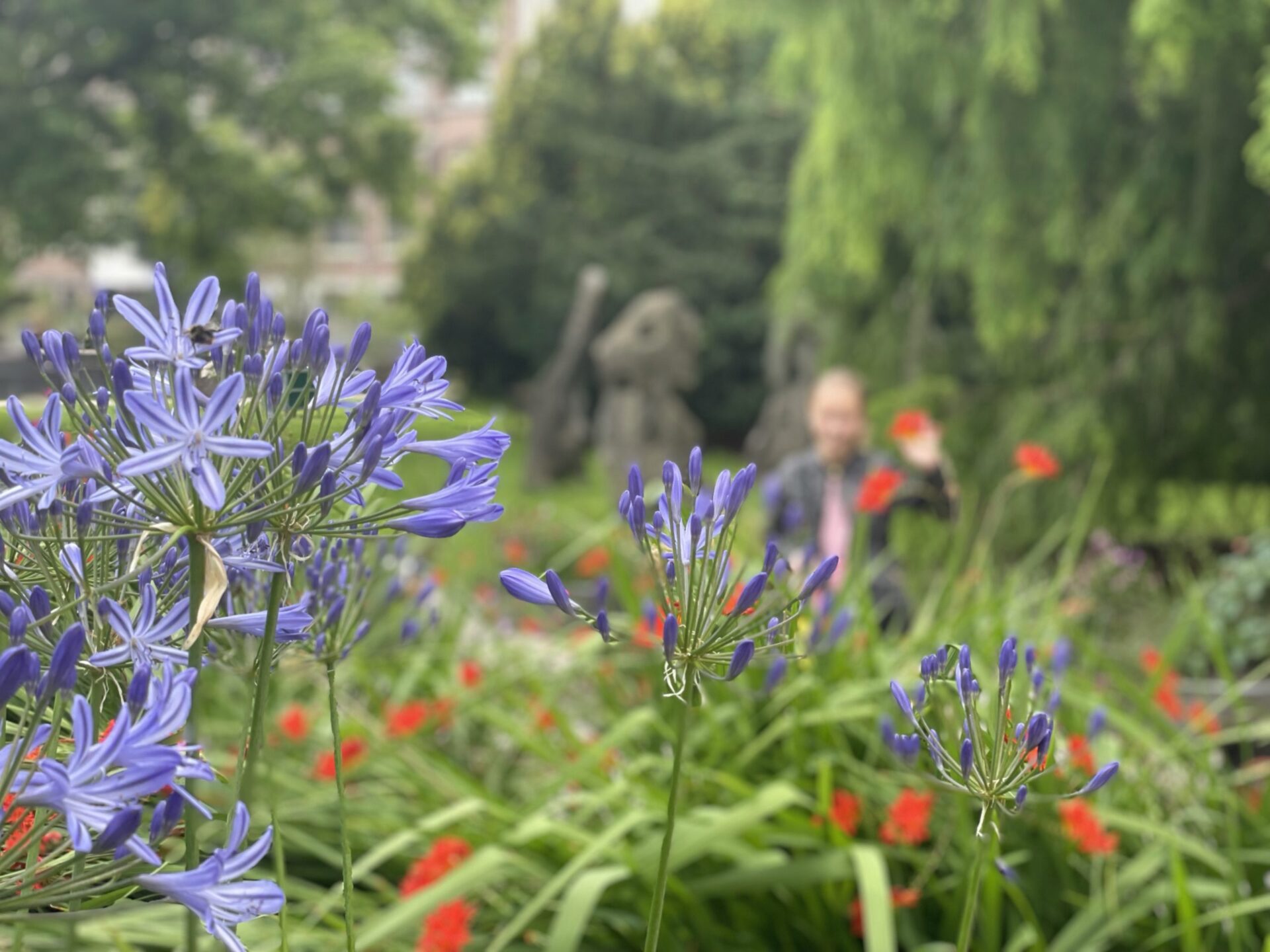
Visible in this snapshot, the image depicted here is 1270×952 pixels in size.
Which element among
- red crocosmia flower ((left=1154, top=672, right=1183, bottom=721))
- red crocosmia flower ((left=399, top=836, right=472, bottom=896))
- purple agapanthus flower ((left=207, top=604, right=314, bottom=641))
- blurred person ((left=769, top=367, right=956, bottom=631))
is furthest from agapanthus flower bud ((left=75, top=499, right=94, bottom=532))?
blurred person ((left=769, top=367, right=956, bottom=631))

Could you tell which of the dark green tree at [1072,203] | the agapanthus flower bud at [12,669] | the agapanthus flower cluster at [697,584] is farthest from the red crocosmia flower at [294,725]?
the dark green tree at [1072,203]

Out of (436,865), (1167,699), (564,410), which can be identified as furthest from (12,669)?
(564,410)

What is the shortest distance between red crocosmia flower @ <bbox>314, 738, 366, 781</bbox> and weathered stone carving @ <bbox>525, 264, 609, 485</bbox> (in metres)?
12.4

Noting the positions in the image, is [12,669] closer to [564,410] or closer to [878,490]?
[878,490]

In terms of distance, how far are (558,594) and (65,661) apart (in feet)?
1.03

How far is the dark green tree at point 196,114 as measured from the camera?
14328 mm

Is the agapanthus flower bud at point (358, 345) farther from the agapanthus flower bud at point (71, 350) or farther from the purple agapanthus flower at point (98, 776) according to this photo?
the purple agapanthus flower at point (98, 776)

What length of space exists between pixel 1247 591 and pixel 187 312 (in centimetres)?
400

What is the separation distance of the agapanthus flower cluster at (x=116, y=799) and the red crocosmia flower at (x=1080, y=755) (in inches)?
70.0

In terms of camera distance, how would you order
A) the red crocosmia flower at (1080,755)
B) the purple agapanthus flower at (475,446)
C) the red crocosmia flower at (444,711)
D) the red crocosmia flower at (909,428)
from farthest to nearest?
1. the red crocosmia flower at (909,428)
2. the red crocosmia flower at (444,711)
3. the red crocosmia flower at (1080,755)
4. the purple agapanthus flower at (475,446)

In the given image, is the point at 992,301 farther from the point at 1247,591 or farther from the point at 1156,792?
the point at 1156,792

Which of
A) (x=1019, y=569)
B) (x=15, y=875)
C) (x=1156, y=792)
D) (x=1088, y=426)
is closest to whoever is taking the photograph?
(x=15, y=875)

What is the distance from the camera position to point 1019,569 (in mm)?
3305

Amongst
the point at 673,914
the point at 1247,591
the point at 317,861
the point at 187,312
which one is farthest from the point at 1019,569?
the point at 187,312
